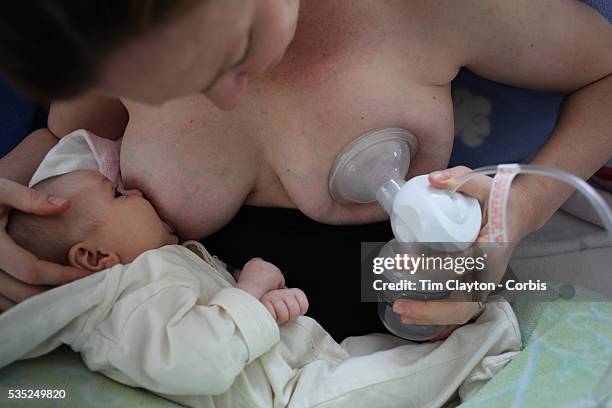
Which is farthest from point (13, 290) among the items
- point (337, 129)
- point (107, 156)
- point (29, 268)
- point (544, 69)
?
point (544, 69)

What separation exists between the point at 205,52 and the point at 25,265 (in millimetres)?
489

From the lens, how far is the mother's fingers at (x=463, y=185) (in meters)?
0.79

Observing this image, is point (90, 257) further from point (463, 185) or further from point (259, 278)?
point (463, 185)

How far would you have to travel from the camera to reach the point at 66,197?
3.17ft

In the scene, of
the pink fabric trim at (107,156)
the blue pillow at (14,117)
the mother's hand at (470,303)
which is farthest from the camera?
the blue pillow at (14,117)

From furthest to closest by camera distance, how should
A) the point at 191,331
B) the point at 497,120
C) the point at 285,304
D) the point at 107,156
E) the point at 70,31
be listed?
1. the point at 497,120
2. the point at 107,156
3. the point at 285,304
4. the point at 191,331
5. the point at 70,31

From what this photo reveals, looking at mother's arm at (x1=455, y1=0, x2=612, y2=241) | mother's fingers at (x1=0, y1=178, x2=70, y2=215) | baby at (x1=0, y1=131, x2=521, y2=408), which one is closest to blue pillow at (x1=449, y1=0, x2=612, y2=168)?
mother's arm at (x1=455, y1=0, x2=612, y2=241)

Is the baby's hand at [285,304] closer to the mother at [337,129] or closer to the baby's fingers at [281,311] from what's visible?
the baby's fingers at [281,311]

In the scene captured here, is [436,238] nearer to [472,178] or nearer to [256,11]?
[472,178]

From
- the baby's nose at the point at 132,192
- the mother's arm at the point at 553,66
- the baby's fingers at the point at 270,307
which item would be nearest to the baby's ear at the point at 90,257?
the baby's nose at the point at 132,192

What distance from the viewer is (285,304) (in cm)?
Answer: 97

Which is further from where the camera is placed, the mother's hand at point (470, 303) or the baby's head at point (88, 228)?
the baby's head at point (88, 228)

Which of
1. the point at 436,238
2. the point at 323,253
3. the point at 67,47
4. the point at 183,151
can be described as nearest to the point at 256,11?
the point at 67,47

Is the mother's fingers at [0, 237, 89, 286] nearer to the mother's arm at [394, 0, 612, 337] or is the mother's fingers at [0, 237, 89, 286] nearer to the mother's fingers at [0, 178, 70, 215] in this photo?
the mother's fingers at [0, 178, 70, 215]
